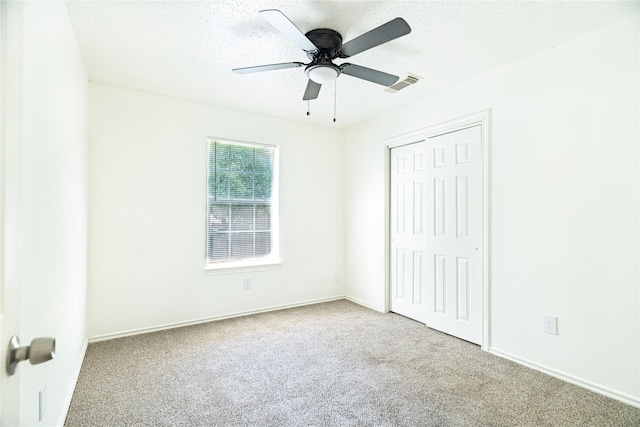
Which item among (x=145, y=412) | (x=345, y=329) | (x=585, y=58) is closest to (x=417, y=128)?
(x=585, y=58)

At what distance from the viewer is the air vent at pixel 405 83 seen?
2.93 metres

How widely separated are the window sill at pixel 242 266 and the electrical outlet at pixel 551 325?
283cm

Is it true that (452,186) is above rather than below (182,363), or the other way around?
above

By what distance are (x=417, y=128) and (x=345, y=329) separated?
2350 mm

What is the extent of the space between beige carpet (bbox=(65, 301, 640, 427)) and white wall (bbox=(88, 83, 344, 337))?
1.33 feet

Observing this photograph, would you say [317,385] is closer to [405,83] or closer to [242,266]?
[242,266]

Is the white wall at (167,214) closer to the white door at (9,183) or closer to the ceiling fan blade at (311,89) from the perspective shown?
the ceiling fan blade at (311,89)

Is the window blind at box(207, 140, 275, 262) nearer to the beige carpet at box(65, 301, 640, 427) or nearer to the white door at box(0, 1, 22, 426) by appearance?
the beige carpet at box(65, 301, 640, 427)

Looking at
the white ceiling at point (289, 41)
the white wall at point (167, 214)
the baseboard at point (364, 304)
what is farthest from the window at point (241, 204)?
the baseboard at point (364, 304)

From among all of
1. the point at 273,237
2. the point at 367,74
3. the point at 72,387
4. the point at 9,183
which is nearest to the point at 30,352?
the point at 9,183

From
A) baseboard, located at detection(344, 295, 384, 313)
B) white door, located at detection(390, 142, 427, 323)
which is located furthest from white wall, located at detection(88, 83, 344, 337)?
white door, located at detection(390, 142, 427, 323)

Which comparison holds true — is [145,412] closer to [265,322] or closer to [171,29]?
[265,322]

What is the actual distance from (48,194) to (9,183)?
1134mm

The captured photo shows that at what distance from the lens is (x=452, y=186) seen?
3197 millimetres
